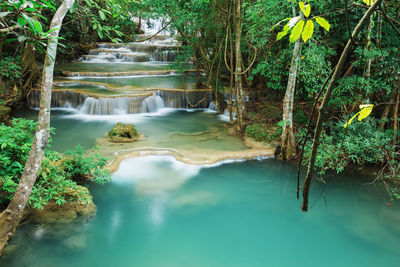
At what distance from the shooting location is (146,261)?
4.61 metres

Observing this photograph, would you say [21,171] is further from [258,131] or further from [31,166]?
[258,131]

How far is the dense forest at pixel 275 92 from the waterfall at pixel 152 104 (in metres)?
1.60

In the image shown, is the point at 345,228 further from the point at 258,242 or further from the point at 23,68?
the point at 23,68

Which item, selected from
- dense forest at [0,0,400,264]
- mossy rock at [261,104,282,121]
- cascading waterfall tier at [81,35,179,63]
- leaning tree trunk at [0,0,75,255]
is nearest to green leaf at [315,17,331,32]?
dense forest at [0,0,400,264]

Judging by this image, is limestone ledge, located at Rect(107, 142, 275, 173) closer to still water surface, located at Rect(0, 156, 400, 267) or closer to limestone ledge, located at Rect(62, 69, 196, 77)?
still water surface, located at Rect(0, 156, 400, 267)

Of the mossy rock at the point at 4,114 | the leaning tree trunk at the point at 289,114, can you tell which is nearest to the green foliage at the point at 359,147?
the leaning tree trunk at the point at 289,114

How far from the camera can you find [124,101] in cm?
1129

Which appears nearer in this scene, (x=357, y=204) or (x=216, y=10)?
(x=357, y=204)

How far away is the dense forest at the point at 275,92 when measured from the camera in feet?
7.52

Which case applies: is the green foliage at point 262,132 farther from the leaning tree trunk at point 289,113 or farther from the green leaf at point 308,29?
the green leaf at point 308,29

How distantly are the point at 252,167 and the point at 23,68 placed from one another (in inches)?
336

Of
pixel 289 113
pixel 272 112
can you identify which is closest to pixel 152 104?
pixel 272 112

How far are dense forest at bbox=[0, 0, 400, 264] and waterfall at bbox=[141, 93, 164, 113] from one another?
1.60 m

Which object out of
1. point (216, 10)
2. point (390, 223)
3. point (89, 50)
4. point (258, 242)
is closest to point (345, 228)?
point (390, 223)
